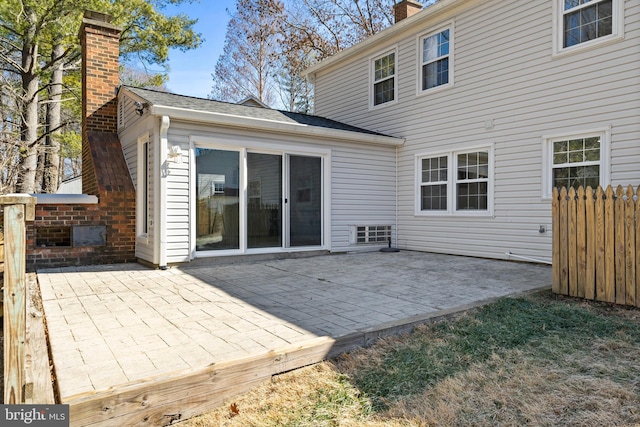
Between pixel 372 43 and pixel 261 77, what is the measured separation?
35.6 feet

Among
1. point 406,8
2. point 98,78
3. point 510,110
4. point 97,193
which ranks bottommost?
point 97,193

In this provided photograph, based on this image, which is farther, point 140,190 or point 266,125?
point 140,190

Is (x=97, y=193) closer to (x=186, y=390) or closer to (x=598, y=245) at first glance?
(x=186, y=390)

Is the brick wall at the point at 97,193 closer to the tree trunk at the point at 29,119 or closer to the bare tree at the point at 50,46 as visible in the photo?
the bare tree at the point at 50,46

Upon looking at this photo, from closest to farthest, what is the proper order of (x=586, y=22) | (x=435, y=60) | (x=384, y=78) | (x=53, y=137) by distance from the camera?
(x=586, y=22), (x=435, y=60), (x=384, y=78), (x=53, y=137)

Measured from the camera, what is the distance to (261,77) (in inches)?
763

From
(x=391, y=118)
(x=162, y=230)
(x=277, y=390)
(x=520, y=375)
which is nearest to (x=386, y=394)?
(x=277, y=390)

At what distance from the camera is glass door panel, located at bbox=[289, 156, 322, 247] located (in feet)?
24.5

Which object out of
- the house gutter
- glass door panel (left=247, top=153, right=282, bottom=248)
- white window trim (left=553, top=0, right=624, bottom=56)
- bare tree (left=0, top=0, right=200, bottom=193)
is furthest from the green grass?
bare tree (left=0, top=0, right=200, bottom=193)

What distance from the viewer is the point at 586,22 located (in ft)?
20.2

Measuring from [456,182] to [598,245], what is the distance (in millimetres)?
3698

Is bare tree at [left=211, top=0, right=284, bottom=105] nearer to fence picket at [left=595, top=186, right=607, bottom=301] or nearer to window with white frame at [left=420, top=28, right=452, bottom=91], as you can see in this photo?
window with white frame at [left=420, top=28, right=452, bottom=91]

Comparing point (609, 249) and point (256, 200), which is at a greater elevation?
point (256, 200)

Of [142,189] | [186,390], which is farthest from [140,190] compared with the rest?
[186,390]
